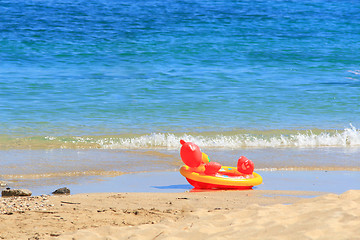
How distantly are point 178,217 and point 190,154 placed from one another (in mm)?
1978

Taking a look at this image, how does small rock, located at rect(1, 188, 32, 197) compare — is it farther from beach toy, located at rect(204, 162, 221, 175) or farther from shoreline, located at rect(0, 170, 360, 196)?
beach toy, located at rect(204, 162, 221, 175)

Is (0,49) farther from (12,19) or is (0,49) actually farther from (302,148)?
(302,148)

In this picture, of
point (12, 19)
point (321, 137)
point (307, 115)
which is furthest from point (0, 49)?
point (321, 137)

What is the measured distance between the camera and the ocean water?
984 cm

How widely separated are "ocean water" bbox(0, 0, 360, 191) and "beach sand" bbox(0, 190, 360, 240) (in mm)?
2075

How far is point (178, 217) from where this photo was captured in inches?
212

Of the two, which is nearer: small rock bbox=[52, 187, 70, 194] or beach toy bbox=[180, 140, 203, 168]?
small rock bbox=[52, 187, 70, 194]

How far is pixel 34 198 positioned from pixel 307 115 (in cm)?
843

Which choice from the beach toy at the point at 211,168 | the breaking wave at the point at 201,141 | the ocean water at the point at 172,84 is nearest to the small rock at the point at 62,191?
the ocean water at the point at 172,84

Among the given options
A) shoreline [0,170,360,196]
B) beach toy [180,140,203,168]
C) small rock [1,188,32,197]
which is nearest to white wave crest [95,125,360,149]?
shoreline [0,170,360,196]

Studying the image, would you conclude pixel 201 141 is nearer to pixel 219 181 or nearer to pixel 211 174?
pixel 211 174

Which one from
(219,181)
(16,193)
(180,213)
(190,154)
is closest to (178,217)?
(180,213)

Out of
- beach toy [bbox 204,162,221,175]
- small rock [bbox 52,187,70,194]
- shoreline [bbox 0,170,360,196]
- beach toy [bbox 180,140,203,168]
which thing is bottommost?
shoreline [bbox 0,170,360,196]

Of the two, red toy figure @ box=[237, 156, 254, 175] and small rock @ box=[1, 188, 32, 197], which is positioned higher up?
red toy figure @ box=[237, 156, 254, 175]
